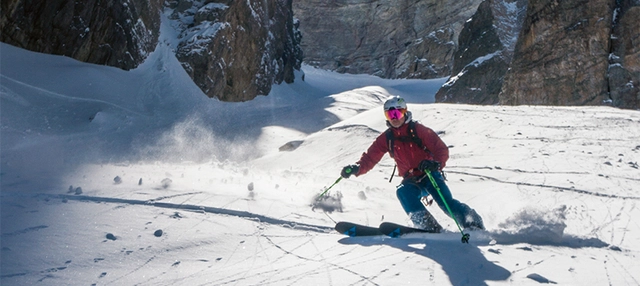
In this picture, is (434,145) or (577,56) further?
(577,56)

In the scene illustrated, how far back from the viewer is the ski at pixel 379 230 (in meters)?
4.75

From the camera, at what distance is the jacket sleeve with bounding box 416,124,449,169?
5.02 meters

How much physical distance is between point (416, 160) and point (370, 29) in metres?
92.0

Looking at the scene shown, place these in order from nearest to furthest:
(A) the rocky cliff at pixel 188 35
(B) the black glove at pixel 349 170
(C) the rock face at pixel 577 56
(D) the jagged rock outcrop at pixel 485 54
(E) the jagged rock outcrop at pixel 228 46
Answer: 1. (B) the black glove at pixel 349 170
2. (A) the rocky cliff at pixel 188 35
3. (C) the rock face at pixel 577 56
4. (E) the jagged rock outcrop at pixel 228 46
5. (D) the jagged rock outcrop at pixel 485 54

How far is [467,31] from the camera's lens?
2023 inches

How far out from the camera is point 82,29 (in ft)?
63.9

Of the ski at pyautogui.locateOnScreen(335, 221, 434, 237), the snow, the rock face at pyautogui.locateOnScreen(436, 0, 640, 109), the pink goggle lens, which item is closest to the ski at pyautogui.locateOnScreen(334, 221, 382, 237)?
the ski at pyautogui.locateOnScreen(335, 221, 434, 237)

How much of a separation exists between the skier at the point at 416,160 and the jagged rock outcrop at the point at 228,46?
2608 centimetres

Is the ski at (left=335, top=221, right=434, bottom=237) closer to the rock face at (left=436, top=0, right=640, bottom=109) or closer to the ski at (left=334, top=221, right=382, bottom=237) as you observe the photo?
the ski at (left=334, top=221, right=382, bottom=237)

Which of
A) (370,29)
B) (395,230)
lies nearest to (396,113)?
(395,230)

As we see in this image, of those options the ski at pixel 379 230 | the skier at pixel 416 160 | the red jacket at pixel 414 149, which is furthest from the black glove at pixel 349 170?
the ski at pixel 379 230

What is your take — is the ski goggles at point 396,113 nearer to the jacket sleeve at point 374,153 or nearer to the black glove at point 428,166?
the jacket sleeve at point 374,153

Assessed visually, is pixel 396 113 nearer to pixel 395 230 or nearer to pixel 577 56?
pixel 395 230

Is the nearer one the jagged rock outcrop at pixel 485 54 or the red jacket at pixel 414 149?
the red jacket at pixel 414 149
